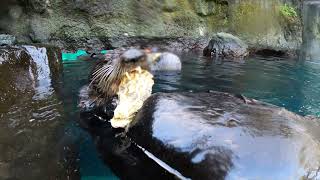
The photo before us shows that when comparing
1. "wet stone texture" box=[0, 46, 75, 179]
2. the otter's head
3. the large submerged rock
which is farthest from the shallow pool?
the otter's head

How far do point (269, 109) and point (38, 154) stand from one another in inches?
49.2

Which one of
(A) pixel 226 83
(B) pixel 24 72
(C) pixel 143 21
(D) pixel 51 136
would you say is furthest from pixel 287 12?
(D) pixel 51 136

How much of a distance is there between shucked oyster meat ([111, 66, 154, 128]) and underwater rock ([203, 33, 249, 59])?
752 centimetres

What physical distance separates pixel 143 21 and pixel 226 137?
9635mm

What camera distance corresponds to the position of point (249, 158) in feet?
5.23

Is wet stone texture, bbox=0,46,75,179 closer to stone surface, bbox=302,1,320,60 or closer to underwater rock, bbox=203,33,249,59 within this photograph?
underwater rock, bbox=203,33,249,59

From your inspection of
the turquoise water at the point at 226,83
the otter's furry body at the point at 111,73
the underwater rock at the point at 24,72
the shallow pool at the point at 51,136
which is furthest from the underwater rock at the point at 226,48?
the otter's furry body at the point at 111,73

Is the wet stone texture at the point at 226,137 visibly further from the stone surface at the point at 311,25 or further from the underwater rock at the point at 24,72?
the stone surface at the point at 311,25

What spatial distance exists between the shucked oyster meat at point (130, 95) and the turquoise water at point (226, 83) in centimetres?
28

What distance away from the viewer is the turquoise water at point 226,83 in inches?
110

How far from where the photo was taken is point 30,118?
255 centimetres

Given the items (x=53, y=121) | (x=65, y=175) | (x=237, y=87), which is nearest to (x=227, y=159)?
(x=65, y=175)

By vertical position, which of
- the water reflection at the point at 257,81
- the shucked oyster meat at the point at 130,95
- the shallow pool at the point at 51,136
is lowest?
the water reflection at the point at 257,81

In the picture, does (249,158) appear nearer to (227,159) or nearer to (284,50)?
(227,159)
